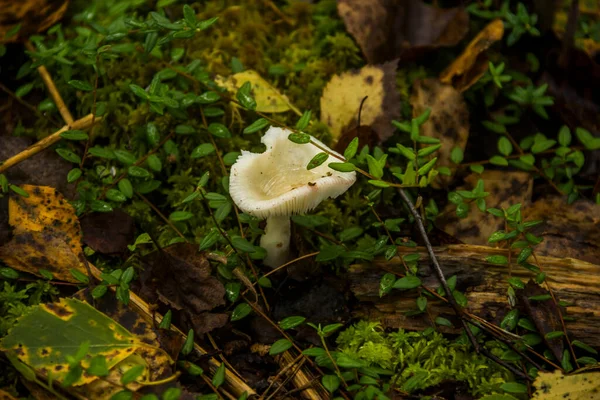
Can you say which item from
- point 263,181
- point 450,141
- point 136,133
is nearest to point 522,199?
point 450,141

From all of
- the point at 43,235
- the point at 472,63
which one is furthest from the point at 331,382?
the point at 472,63

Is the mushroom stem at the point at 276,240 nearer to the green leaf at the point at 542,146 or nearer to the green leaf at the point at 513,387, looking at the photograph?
the green leaf at the point at 513,387

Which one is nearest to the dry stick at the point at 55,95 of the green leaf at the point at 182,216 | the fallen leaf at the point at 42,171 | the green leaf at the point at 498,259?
the fallen leaf at the point at 42,171

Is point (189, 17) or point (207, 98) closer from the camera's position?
point (189, 17)

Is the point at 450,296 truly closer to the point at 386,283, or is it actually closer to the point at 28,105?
the point at 386,283

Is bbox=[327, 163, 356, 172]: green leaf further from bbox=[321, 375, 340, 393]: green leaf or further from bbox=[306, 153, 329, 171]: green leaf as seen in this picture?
bbox=[321, 375, 340, 393]: green leaf

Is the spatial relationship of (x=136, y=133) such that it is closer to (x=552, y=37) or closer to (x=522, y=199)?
(x=522, y=199)
